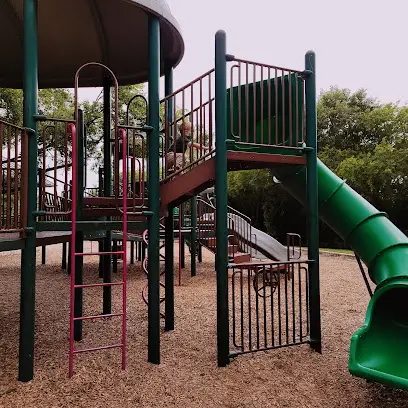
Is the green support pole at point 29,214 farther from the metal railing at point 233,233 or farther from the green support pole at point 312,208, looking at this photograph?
the metal railing at point 233,233

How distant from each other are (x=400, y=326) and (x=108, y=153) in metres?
4.79

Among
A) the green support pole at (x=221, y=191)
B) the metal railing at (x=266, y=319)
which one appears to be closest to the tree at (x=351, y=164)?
the metal railing at (x=266, y=319)

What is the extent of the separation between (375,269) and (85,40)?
5.32 m

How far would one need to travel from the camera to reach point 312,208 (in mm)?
5324

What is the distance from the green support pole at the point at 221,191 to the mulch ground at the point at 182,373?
1.24 ft

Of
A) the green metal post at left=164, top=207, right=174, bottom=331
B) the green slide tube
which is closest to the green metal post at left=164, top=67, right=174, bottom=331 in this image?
the green metal post at left=164, top=207, right=174, bottom=331

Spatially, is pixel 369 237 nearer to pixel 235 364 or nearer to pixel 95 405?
pixel 235 364

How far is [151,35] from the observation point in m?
4.86

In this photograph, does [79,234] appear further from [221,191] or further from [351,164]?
[351,164]

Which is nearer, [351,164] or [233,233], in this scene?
[233,233]

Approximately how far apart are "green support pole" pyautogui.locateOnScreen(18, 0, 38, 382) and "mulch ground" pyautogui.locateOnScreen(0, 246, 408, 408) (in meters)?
0.29

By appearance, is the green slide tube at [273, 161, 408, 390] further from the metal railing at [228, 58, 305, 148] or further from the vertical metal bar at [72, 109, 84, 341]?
the vertical metal bar at [72, 109, 84, 341]

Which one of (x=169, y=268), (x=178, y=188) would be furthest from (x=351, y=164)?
(x=178, y=188)

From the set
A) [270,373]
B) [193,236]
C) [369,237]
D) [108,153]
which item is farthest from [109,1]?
[193,236]
